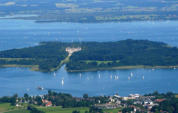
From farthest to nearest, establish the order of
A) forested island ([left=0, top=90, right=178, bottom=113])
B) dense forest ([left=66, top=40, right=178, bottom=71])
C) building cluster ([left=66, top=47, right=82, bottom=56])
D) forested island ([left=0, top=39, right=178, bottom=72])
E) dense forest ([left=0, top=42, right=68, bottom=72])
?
building cluster ([left=66, top=47, right=82, bottom=56]), dense forest ([left=0, top=42, right=68, bottom=72]), dense forest ([left=66, top=40, right=178, bottom=71]), forested island ([left=0, top=39, right=178, bottom=72]), forested island ([left=0, top=90, right=178, bottom=113])

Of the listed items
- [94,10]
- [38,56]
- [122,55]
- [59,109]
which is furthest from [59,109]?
[94,10]

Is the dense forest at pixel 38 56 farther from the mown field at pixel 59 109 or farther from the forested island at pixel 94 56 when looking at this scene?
the mown field at pixel 59 109

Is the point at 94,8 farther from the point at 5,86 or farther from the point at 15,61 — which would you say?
the point at 5,86

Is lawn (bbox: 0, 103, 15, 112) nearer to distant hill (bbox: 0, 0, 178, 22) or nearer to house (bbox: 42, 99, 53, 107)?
house (bbox: 42, 99, 53, 107)

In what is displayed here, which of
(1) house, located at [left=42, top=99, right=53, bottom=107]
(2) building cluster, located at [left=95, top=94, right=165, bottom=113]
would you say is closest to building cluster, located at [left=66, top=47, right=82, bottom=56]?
(2) building cluster, located at [left=95, top=94, right=165, bottom=113]

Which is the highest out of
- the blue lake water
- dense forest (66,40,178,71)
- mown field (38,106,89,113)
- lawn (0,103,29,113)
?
dense forest (66,40,178,71)
